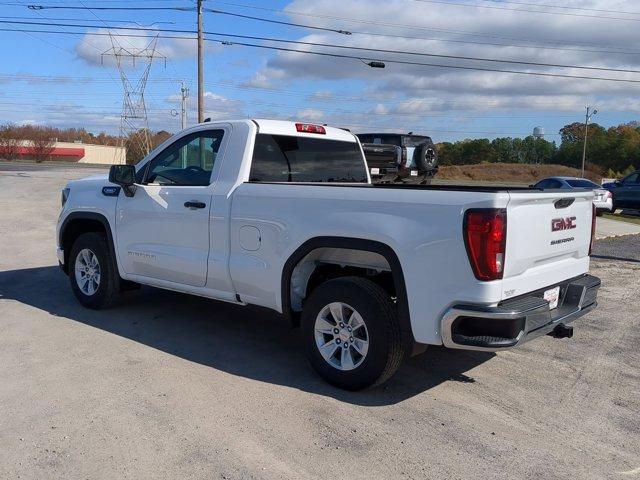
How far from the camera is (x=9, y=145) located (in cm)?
7312

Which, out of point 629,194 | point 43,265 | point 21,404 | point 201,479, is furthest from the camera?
point 629,194

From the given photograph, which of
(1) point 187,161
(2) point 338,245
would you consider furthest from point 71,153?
(2) point 338,245

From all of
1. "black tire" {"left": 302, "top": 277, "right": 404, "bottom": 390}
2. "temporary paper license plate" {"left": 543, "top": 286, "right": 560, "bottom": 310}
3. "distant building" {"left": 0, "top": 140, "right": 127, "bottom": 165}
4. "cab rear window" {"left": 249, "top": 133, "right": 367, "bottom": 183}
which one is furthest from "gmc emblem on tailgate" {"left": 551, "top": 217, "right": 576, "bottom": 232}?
"distant building" {"left": 0, "top": 140, "right": 127, "bottom": 165}

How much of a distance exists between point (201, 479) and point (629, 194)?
24674mm

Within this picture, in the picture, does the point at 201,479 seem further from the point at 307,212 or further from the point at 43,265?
the point at 43,265

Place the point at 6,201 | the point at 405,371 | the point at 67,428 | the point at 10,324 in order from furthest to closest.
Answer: the point at 6,201 → the point at 10,324 → the point at 405,371 → the point at 67,428

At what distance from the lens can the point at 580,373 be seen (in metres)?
5.34

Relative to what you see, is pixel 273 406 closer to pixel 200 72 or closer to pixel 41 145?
pixel 200 72

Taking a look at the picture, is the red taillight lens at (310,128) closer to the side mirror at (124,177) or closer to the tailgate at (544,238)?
the side mirror at (124,177)

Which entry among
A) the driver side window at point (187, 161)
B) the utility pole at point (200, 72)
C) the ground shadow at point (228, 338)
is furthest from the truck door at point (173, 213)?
the utility pole at point (200, 72)

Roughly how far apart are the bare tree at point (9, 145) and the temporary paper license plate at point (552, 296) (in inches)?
3002

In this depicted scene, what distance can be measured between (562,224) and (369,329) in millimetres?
1621

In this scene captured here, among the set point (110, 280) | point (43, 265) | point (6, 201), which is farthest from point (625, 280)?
point (6, 201)

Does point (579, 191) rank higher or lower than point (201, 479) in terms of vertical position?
higher
